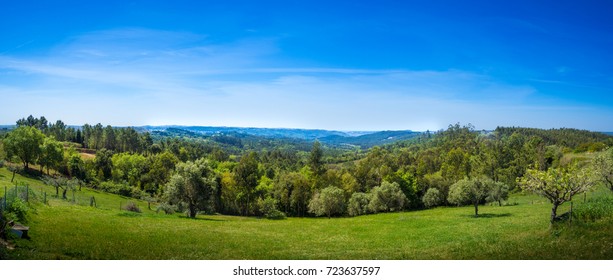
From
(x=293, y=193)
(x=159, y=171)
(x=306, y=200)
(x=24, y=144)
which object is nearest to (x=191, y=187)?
(x=293, y=193)

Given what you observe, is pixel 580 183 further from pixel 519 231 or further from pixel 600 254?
pixel 600 254

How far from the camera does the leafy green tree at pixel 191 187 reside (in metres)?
49.5

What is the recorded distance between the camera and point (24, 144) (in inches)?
2943

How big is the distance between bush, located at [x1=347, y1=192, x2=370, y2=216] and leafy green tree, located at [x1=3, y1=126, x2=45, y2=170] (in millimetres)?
66707

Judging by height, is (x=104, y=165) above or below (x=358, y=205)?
above

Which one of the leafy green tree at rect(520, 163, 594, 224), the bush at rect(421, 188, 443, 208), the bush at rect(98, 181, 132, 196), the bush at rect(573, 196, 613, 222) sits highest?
the leafy green tree at rect(520, 163, 594, 224)

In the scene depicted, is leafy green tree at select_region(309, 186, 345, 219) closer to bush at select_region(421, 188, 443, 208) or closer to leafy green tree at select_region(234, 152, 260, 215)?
leafy green tree at select_region(234, 152, 260, 215)

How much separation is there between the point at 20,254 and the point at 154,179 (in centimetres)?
9867

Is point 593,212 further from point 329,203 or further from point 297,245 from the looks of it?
point 329,203

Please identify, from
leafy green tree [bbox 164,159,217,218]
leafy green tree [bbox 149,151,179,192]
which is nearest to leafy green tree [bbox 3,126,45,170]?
leafy green tree [bbox 149,151,179,192]

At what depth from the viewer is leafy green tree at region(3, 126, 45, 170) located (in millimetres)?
73562

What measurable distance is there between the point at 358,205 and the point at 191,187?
109 feet

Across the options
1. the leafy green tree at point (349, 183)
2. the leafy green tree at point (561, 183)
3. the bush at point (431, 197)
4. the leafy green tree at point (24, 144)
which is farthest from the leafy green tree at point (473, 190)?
the leafy green tree at point (24, 144)
